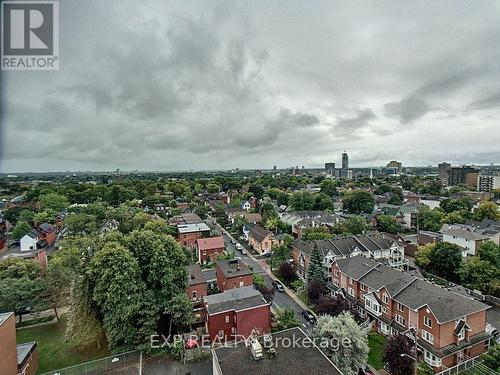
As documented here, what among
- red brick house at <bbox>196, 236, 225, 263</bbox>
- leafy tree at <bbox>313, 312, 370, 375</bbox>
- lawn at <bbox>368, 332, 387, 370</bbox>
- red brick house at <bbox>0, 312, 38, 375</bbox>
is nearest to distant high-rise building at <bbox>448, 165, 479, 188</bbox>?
red brick house at <bbox>196, 236, 225, 263</bbox>

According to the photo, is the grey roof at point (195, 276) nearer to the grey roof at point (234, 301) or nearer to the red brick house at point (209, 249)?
the grey roof at point (234, 301)

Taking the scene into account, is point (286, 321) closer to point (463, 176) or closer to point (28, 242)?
point (28, 242)

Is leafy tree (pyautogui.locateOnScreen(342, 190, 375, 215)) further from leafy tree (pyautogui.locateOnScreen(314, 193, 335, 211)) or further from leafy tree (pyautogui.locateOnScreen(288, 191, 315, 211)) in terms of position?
leafy tree (pyautogui.locateOnScreen(288, 191, 315, 211))

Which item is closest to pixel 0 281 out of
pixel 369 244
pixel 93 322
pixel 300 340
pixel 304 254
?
pixel 93 322

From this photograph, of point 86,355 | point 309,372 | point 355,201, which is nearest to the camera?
point 309,372

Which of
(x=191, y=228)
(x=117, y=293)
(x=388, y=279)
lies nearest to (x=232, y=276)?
(x=117, y=293)

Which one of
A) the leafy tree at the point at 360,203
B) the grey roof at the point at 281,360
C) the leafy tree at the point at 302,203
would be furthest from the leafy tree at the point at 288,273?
the leafy tree at the point at 360,203

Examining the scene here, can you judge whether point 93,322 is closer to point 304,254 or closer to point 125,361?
point 125,361
